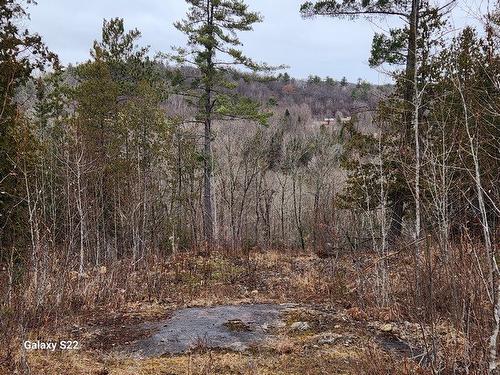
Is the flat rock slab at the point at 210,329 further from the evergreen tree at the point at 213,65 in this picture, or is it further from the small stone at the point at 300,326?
the evergreen tree at the point at 213,65

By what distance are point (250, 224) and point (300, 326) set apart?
18.5 m

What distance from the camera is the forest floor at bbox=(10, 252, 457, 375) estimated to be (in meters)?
4.69

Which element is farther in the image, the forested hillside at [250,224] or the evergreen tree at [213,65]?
the evergreen tree at [213,65]

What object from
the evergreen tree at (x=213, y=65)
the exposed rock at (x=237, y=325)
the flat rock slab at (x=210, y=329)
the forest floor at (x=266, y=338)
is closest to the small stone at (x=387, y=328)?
the forest floor at (x=266, y=338)

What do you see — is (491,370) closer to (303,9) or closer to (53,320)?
(53,320)

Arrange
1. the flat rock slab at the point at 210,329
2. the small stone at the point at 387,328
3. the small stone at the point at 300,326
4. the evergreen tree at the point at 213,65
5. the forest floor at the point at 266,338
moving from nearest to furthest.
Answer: the forest floor at the point at 266,338
the flat rock slab at the point at 210,329
the small stone at the point at 387,328
the small stone at the point at 300,326
the evergreen tree at the point at 213,65

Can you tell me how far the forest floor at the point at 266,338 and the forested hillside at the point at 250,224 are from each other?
0.14 ft

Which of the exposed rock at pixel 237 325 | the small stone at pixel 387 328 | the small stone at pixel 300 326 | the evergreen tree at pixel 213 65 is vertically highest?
the evergreen tree at pixel 213 65

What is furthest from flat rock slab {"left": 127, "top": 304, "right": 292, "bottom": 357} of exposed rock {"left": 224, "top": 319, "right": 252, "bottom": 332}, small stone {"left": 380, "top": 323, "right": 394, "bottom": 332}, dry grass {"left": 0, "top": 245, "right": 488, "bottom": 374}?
small stone {"left": 380, "top": 323, "right": 394, "bottom": 332}

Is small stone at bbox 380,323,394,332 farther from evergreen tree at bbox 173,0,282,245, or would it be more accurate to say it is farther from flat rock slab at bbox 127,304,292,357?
evergreen tree at bbox 173,0,282,245

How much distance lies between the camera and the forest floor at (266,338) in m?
4.69

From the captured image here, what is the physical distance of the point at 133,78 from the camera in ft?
71.0

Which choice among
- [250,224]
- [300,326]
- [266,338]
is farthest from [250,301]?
[250,224]

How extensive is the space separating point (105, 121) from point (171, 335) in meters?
13.3
